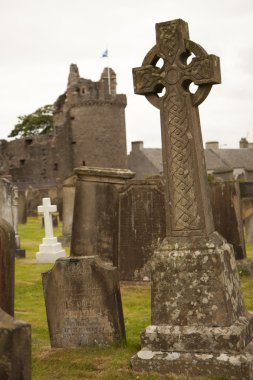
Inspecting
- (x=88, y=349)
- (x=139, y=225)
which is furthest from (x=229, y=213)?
(x=88, y=349)

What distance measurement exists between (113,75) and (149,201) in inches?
1917

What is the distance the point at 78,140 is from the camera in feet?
185

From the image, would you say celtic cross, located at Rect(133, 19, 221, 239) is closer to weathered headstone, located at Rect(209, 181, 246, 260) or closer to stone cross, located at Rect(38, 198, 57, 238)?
weathered headstone, located at Rect(209, 181, 246, 260)

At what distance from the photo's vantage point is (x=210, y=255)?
17.2 ft

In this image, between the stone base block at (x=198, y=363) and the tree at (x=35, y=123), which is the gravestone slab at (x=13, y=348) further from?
the tree at (x=35, y=123)

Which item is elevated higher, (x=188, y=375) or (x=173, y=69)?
(x=173, y=69)

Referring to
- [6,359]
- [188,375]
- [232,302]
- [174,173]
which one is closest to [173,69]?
[174,173]

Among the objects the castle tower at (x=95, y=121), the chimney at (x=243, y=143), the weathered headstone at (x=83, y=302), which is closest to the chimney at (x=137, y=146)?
the castle tower at (x=95, y=121)

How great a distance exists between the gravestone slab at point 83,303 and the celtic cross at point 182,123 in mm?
1018

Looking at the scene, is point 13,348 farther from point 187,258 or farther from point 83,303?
point 83,303

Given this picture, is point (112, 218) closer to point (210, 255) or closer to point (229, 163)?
point (210, 255)

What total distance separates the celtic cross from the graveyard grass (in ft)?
4.18

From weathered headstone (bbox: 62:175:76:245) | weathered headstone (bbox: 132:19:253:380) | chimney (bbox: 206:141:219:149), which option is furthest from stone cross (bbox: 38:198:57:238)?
chimney (bbox: 206:141:219:149)

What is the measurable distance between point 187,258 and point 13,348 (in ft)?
8.05
